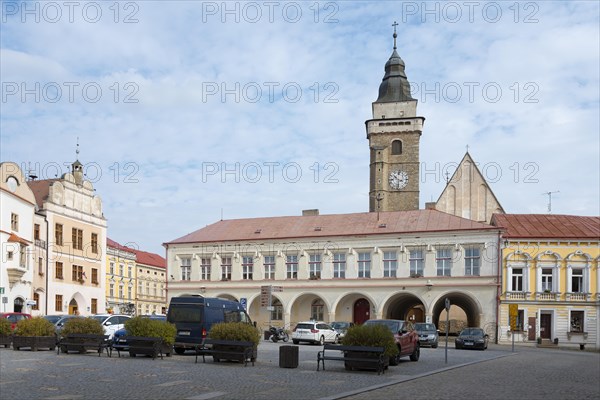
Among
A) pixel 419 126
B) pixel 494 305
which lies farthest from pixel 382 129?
pixel 494 305

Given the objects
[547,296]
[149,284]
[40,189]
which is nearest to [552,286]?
[547,296]

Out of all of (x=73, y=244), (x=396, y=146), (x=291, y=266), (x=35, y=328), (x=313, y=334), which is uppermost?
(x=396, y=146)

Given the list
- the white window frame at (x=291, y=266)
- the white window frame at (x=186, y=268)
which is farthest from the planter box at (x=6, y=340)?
the white window frame at (x=186, y=268)

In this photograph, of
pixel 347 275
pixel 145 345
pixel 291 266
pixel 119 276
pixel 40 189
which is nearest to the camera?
pixel 145 345

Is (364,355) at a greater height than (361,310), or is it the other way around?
(364,355)

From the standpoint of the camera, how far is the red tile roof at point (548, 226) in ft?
A: 176

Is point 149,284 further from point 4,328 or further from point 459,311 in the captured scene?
point 4,328

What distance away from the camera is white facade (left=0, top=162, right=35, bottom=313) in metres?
45.9

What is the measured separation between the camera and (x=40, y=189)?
54.9 m

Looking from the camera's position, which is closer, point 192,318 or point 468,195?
point 192,318

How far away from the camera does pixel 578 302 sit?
5259 centimetres

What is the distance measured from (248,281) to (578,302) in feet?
84.6

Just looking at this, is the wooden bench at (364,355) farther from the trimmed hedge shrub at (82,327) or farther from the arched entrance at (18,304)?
the arched entrance at (18,304)

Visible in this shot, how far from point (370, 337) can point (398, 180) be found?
199 ft
